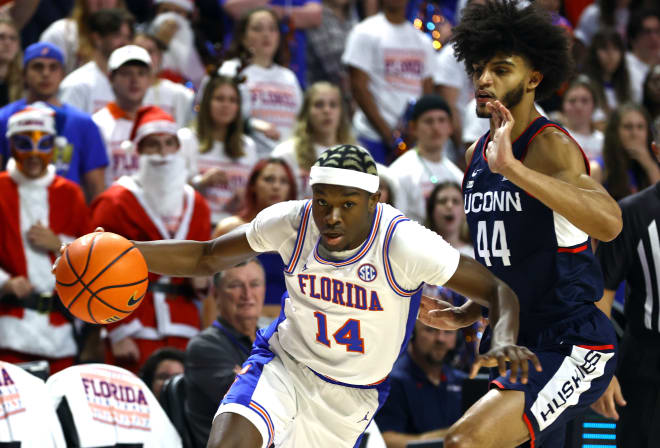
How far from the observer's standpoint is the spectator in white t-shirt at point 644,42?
429 inches

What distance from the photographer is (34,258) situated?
6.57m

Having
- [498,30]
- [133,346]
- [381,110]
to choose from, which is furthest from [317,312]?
[381,110]

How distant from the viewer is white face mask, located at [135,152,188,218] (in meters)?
7.16

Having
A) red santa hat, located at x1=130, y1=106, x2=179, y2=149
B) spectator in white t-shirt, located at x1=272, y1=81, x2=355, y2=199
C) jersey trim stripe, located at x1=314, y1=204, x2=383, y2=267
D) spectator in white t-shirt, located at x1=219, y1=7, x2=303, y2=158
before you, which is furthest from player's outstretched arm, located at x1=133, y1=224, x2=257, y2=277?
spectator in white t-shirt, located at x1=219, y1=7, x2=303, y2=158

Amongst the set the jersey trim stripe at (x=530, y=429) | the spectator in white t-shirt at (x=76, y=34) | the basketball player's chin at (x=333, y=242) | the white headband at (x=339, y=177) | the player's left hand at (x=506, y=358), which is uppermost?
the spectator in white t-shirt at (x=76, y=34)

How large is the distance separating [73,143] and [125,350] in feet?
5.05

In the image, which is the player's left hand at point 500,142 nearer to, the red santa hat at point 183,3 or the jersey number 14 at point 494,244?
the jersey number 14 at point 494,244

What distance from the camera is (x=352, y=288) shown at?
13.8 feet

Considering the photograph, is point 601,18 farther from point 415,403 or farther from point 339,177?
point 339,177

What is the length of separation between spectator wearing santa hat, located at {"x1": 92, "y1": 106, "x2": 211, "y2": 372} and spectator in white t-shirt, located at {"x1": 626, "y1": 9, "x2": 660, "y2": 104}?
18.6ft

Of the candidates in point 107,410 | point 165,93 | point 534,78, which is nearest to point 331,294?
point 534,78

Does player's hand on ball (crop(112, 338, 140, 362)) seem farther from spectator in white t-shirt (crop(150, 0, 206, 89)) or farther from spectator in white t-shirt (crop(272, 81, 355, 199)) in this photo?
spectator in white t-shirt (crop(150, 0, 206, 89))

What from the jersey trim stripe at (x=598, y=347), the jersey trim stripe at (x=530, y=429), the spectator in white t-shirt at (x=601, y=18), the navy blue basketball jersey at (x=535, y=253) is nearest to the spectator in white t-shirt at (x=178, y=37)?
the spectator in white t-shirt at (x=601, y=18)

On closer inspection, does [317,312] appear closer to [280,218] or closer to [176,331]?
[280,218]
